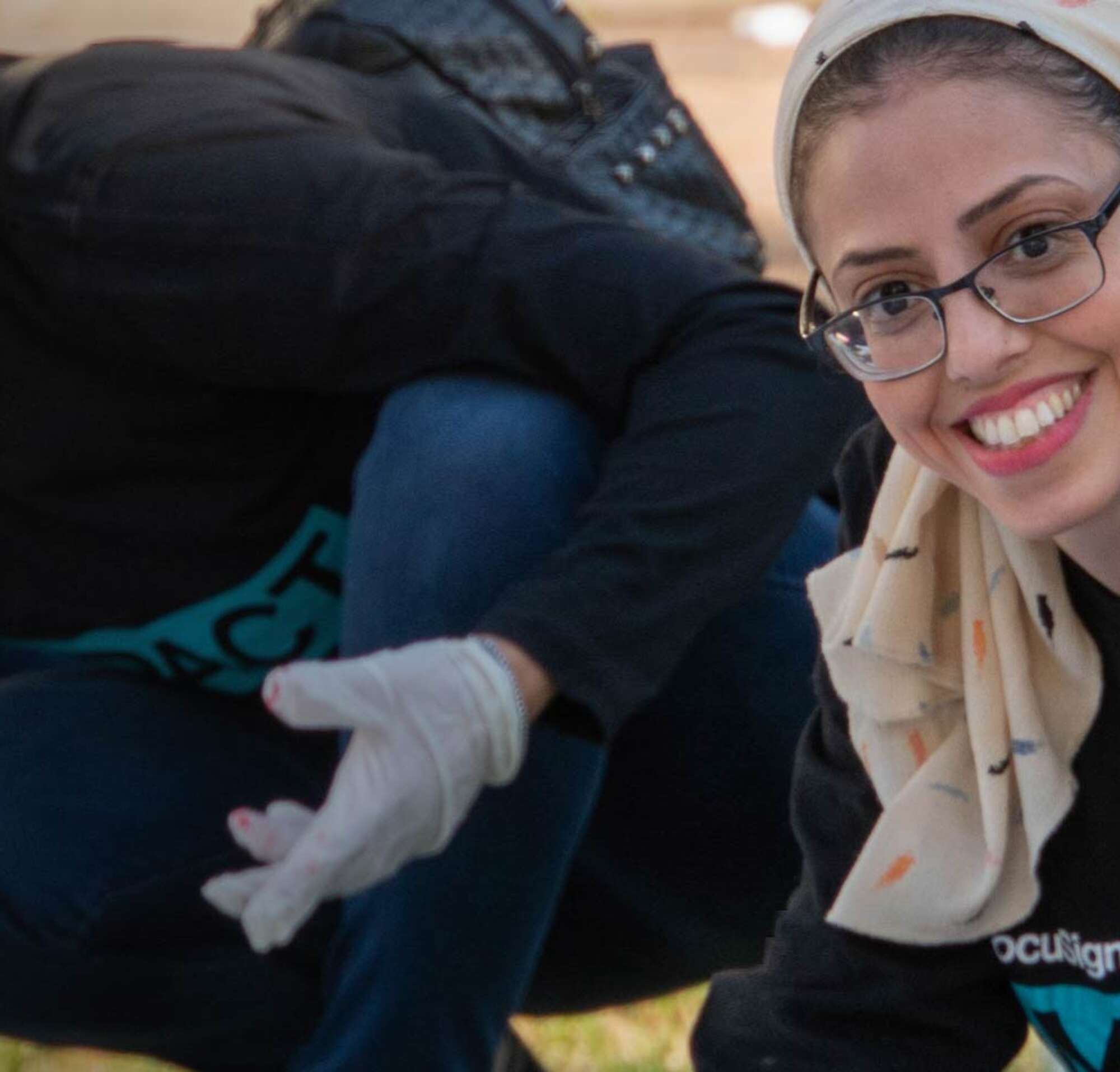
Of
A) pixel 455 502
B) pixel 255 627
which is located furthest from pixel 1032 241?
pixel 255 627

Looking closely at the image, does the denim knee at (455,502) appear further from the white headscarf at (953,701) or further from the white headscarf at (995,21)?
the white headscarf at (995,21)

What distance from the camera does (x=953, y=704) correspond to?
1.49 metres

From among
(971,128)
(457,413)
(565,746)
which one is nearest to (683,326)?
(457,413)

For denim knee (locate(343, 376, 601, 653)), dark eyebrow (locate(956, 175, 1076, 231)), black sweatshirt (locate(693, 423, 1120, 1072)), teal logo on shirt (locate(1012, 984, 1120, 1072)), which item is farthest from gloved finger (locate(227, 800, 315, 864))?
dark eyebrow (locate(956, 175, 1076, 231))

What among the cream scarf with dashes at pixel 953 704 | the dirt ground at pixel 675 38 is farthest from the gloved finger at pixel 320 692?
the dirt ground at pixel 675 38

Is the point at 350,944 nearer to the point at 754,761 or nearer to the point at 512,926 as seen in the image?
the point at 512,926

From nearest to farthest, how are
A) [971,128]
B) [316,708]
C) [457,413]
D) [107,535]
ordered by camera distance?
[971,128] → [316,708] → [457,413] → [107,535]

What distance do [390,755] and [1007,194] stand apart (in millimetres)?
732

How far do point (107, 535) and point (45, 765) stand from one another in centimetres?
22

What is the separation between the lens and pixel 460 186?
1850 mm

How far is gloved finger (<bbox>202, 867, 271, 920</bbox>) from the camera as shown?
1.75 metres

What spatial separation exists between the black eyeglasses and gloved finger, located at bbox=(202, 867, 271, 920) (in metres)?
0.70

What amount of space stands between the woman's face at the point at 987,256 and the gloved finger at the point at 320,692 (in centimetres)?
55

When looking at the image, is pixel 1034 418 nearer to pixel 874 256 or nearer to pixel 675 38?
pixel 874 256
